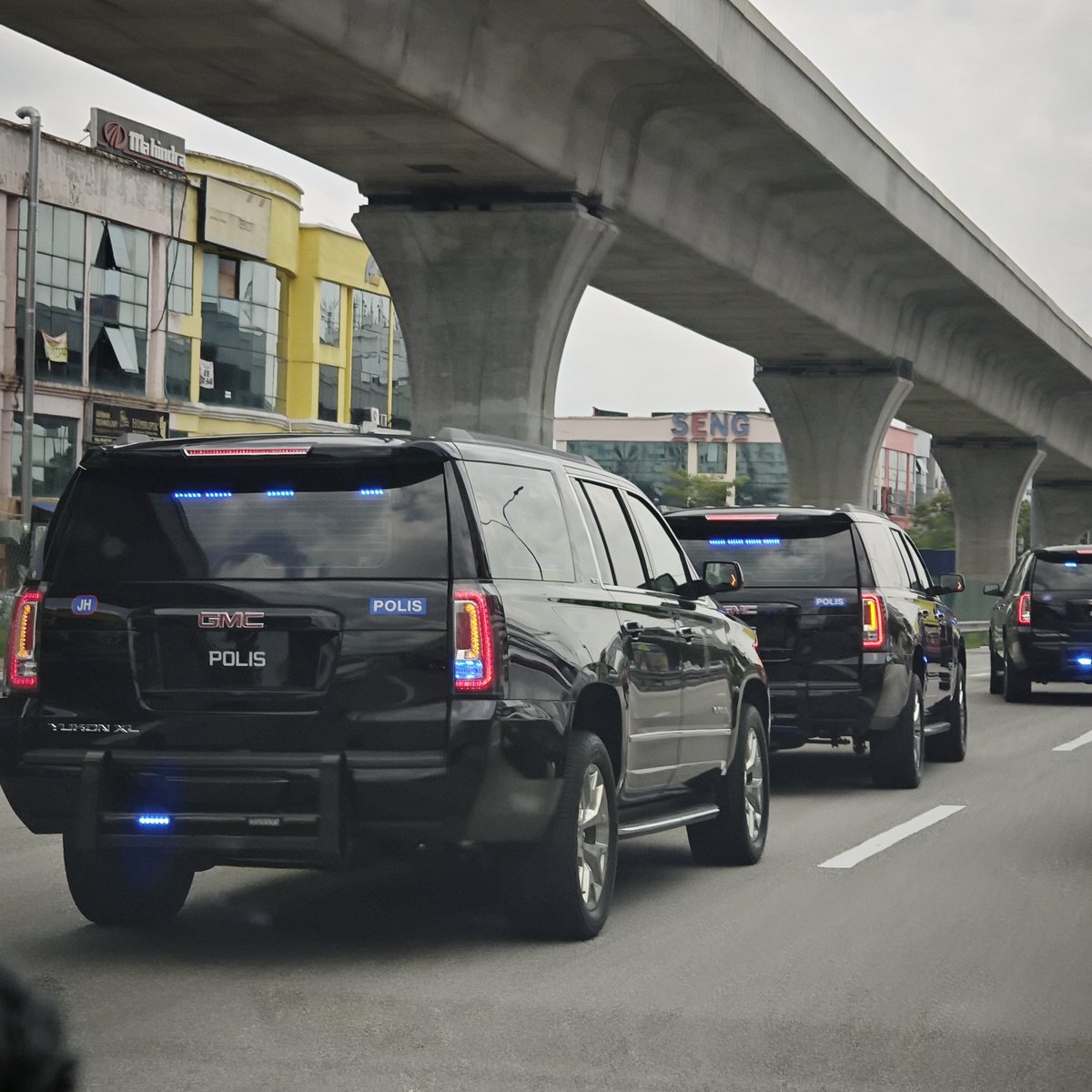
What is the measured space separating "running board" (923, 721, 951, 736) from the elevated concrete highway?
24.4ft

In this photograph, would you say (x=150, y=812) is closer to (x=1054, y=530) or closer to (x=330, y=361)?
(x=330, y=361)

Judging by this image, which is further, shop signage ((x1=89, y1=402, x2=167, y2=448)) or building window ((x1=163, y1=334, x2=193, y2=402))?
building window ((x1=163, y1=334, x2=193, y2=402))

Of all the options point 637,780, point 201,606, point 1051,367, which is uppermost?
point 1051,367

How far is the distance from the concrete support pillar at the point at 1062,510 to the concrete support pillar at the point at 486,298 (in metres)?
58.7

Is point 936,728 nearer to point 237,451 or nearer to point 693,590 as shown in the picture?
point 693,590

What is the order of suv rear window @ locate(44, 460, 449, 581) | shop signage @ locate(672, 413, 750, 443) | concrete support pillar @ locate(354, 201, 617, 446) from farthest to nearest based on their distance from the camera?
shop signage @ locate(672, 413, 750, 443), concrete support pillar @ locate(354, 201, 617, 446), suv rear window @ locate(44, 460, 449, 581)

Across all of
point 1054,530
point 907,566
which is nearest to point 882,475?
point 1054,530

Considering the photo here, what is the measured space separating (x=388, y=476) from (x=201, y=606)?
0.81 meters

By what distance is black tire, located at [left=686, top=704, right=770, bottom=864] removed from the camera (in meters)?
9.28

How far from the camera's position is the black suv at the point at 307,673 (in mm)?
6570

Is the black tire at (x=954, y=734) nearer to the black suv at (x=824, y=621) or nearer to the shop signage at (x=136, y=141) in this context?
the black suv at (x=824, y=621)

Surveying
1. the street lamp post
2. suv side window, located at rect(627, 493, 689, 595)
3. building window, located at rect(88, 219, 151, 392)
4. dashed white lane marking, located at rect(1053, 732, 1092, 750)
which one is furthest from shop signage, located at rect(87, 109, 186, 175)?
suv side window, located at rect(627, 493, 689, 595)

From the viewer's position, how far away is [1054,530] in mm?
79750

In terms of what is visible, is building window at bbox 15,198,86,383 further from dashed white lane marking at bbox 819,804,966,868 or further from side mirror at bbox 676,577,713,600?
side mirror at bbox 676,577,713,600
